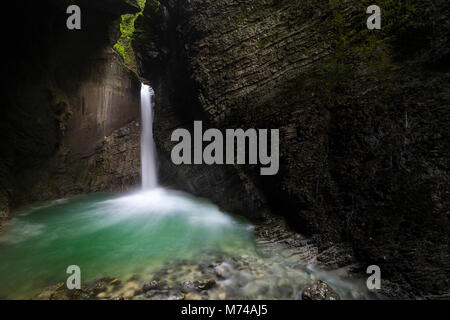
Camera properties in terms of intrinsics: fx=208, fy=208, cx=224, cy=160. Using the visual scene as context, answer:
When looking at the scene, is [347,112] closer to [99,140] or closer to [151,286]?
[151,286]

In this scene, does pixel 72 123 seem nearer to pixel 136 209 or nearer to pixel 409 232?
pixel 136 209

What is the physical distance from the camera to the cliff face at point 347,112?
127 inches

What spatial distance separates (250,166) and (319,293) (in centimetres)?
316

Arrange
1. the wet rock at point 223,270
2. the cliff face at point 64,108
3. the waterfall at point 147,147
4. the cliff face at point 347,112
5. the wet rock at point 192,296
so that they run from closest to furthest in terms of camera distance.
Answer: the wet rock at point 192,296, the cliff face at point 347,112, the wet rock at point 223,270, the cliff face at point 64,108, the waterfall at point 147,147

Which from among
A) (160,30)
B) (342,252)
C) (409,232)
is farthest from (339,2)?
(160,30)

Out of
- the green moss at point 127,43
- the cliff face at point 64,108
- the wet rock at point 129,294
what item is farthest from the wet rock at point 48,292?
the green moss at point 127,43

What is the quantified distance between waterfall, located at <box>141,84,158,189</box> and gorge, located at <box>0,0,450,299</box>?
1066 mm

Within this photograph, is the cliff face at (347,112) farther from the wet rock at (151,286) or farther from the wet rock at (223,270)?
the wet rock at (151,286)

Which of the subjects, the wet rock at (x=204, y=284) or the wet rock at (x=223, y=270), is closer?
the wet rock at (x=204, y=284)

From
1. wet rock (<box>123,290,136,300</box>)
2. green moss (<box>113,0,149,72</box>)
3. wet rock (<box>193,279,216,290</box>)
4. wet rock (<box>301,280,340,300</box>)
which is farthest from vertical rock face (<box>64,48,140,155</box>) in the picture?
wet rock (<box>301,280,340,300</box>)

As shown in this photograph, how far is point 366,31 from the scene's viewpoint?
4.35 metres

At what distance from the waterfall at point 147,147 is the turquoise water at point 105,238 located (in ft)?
7.29

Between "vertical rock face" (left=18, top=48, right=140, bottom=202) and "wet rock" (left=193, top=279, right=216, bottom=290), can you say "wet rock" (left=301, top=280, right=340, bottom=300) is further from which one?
"vertical rock face" (left=18, top=48, right=140, bottom=202)

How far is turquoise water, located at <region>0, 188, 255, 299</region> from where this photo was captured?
353 centimetres
